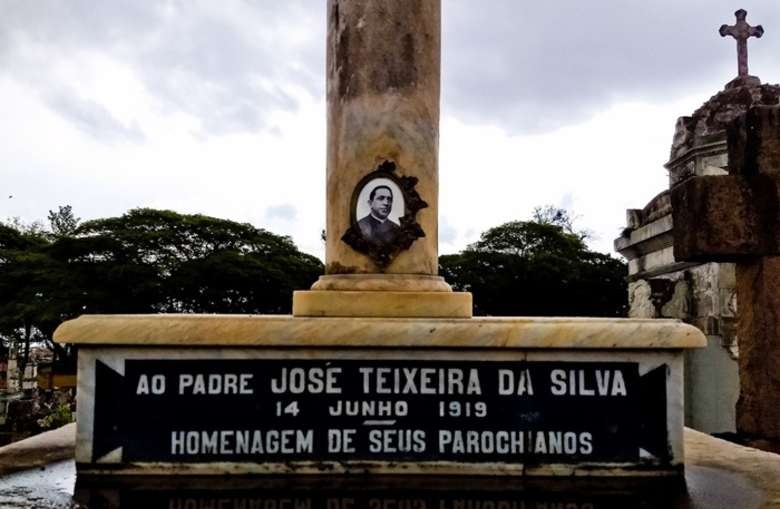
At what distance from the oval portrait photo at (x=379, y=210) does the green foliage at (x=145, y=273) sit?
20042mm

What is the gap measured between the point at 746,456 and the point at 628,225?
6422 mm

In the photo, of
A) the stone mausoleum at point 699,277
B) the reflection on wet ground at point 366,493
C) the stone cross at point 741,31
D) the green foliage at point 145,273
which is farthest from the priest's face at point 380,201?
the green foliage at point 145,273

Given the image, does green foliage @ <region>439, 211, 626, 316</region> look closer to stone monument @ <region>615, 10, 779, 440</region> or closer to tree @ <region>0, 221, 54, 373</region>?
tree @ <region>0, 221, 54, 373</region>

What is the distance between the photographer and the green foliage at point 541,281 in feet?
82.3

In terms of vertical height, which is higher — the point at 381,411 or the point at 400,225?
the point at 400,225

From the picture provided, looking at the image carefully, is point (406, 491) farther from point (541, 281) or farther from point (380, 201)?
point (541, 281)

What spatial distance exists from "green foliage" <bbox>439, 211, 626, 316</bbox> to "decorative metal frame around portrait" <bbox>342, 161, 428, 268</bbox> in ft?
66.7

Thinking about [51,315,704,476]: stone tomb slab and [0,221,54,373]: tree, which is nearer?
[51,315,704,476]: stone tomb slab

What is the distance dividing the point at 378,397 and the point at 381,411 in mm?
63

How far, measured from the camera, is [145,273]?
23.6 m

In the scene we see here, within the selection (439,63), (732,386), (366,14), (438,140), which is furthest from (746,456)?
(732,386)

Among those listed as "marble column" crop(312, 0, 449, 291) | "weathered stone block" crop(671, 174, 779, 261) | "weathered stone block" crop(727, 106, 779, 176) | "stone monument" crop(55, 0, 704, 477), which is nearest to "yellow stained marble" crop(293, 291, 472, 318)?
"marble column" crop(312, 0, 449, 291)

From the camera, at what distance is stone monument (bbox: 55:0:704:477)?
343cm

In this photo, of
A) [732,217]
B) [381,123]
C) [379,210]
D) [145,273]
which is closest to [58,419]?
[379,210]
